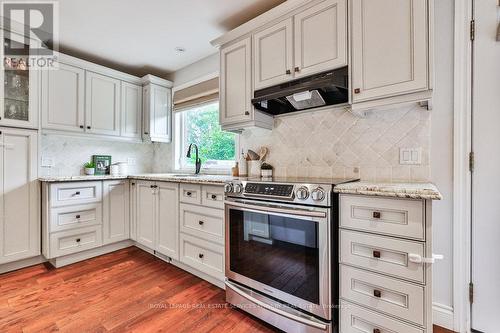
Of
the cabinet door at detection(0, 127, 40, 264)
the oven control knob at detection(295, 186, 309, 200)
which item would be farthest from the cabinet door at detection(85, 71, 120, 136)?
the oven control knob at detection(295, 186, 309, 200)

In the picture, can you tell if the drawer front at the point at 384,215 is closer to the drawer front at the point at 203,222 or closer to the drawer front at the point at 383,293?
the drawer front at the point at 383,293

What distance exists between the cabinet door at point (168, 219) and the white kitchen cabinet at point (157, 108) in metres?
1.10

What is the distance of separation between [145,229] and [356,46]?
2661 millimetres

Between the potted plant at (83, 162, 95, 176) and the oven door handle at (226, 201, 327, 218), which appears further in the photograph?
the potted plant at (83, 162, 95, 176)

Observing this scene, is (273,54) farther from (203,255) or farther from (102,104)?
(102,104)

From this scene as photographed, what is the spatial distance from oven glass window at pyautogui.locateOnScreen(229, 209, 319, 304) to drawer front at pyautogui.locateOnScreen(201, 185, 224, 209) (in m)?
0.20

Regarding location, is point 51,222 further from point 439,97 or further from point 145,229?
point 439,97

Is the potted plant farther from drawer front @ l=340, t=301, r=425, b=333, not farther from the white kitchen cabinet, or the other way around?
drawer front @ l=340, t=301, r=425, b=333

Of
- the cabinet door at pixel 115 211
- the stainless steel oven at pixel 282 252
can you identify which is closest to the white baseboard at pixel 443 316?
the stainless steel oven at pixel 282 252

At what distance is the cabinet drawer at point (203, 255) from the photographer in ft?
6.43

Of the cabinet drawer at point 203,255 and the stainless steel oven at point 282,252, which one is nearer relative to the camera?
the stainless steel oven at point 282,252

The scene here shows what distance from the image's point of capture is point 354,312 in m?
1.31

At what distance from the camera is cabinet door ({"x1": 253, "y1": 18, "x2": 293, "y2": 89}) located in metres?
1.82

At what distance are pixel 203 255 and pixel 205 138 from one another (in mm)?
1581
